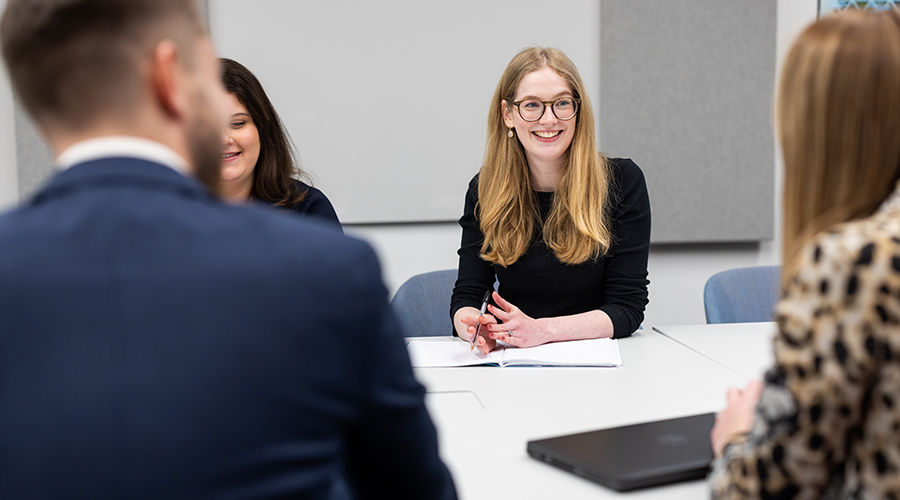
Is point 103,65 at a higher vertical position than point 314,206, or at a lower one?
higher

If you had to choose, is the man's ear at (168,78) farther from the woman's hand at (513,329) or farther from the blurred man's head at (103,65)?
the woman's hand at (513,329)

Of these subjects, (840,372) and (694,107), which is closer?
(840,372)

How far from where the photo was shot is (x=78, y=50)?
0.68m

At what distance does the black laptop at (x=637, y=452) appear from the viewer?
3.28 ft

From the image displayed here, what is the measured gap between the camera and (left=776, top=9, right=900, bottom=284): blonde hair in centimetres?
75

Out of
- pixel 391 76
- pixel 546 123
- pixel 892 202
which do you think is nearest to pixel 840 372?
pixel 892 202

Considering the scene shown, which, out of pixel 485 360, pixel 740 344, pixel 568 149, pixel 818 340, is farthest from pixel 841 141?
pixel 568 149

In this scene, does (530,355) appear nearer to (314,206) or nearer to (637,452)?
(637,452)

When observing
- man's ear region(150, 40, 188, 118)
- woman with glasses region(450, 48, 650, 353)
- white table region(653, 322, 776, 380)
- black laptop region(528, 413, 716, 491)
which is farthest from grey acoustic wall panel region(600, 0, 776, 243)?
man's ear region(150, 40, 188, 118)

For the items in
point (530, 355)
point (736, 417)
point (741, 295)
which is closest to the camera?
point (736, 417)

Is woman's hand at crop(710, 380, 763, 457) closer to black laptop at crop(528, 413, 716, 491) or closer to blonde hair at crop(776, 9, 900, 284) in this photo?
black laptop at crop(528, 413, 716, 491)

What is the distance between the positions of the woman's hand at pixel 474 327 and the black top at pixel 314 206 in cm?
51

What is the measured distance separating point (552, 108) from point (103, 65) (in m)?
1.67

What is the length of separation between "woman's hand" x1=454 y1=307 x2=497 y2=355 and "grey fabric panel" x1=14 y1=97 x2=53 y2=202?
2.09m
